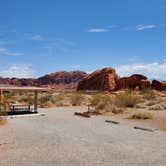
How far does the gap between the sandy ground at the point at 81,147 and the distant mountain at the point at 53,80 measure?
130415mm

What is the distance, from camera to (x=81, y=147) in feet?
35.5

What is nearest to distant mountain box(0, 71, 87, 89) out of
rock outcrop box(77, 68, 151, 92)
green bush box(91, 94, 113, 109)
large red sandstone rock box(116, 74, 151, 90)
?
rock outcrop box(77, 68, 151, 92)

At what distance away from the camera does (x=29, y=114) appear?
23.3 meters

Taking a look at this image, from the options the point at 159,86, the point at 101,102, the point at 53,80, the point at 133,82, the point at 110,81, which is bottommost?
the point at 101,102

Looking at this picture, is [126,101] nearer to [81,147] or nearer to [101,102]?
[101,102]

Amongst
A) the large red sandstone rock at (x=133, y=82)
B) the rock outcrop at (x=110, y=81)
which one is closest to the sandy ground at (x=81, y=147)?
the large red sandstone rock at (x=133, y=82)

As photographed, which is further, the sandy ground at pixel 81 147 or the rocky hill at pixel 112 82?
the rocky hill at pixel 112 82

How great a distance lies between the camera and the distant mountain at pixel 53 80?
147625 mm

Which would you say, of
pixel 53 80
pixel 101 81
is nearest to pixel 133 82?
pixel 101 81

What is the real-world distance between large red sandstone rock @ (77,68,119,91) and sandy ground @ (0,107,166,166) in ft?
197

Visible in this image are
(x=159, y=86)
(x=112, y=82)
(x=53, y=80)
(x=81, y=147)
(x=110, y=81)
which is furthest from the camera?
(x=53, y=80)

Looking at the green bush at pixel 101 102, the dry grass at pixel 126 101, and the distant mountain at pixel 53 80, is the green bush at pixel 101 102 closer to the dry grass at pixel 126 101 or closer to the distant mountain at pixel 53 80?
the dry grass at pixel 126 101

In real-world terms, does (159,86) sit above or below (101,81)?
below

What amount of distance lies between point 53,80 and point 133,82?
85.1 meters
